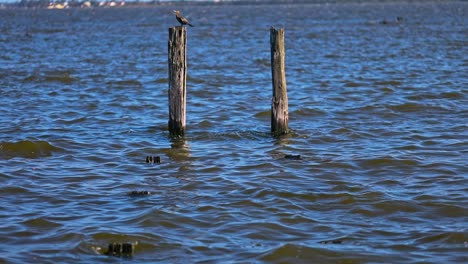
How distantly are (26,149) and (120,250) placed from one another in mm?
5822

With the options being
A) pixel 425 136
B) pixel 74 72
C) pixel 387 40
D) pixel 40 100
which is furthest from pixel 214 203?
pixel 387 40

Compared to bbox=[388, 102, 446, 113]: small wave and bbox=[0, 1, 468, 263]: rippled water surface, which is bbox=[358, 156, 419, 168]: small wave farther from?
bbox=[388, 102, 446, 113]: small wave

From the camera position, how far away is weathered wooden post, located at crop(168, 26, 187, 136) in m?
13.3

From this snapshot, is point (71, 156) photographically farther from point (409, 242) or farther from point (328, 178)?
point (409, 242)

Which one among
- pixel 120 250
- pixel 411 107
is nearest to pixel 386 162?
pixel 411 107

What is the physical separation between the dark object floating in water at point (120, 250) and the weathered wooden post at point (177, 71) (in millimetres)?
5372

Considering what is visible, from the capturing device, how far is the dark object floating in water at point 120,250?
27.9 ft

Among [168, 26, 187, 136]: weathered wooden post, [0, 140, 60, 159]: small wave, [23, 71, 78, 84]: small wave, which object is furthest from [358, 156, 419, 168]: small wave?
[23, 71, 78, 84]: small wave

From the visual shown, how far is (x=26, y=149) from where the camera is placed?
1377 centimetres

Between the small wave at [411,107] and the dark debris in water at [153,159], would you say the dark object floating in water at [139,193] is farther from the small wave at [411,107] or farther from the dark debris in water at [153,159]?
the small wave at [411,107]

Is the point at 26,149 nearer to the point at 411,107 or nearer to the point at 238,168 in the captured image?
the point at 238,168

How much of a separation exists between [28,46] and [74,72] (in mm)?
12729

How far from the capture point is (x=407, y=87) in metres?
20.3

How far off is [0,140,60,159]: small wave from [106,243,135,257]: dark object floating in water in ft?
17.1
